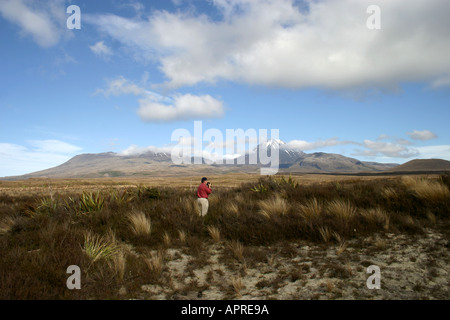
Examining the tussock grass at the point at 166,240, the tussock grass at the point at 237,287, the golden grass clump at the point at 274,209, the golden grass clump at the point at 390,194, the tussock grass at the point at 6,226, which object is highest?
the golden grass clump at the point at 390,194

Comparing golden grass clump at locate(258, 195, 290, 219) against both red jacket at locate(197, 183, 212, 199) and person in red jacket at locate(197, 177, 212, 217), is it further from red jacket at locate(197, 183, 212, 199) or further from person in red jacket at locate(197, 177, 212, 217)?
red jacket at locate(197, 183, 212, 199)

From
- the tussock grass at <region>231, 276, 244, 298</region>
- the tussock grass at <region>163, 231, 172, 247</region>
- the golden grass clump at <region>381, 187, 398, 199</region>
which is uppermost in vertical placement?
the golden grass clump at <region>381, 187, 398, 199</region>

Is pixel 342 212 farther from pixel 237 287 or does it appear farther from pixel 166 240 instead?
pixel 166 240

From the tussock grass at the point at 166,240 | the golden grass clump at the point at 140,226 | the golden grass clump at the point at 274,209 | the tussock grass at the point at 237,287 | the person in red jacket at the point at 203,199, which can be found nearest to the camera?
the tussock grass at the point at 237,287

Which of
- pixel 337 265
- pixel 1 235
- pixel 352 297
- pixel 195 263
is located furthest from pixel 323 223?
pixel 1 235

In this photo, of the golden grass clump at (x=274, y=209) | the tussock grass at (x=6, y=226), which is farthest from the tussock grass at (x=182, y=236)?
the tussock grass at (x=6, y=226)

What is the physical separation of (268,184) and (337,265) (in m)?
9.29

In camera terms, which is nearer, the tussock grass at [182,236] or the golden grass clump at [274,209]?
the tussock grass at [182,236]

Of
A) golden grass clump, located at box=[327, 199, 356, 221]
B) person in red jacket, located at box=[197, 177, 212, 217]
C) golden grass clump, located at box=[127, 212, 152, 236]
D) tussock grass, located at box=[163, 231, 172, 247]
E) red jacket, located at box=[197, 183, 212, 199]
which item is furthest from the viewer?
red jacket, located at box=[197, 183, 212, 199]

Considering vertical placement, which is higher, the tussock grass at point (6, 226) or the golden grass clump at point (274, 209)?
the golden grass clump at point (274, 209)

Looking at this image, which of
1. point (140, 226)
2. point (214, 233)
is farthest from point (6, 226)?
point (214, 233)

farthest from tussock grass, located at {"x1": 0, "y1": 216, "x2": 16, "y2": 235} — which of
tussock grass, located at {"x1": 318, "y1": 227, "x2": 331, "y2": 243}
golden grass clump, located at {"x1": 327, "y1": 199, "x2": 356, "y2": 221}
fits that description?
golden grass clump, located at {"x1": 327, "y1": 199, "x2": 356, "y2": 221}

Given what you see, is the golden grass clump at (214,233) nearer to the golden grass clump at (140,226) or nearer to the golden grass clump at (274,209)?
the golden grass clump at (274,209)

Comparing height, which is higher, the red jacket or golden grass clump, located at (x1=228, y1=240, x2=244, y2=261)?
the red jacket
